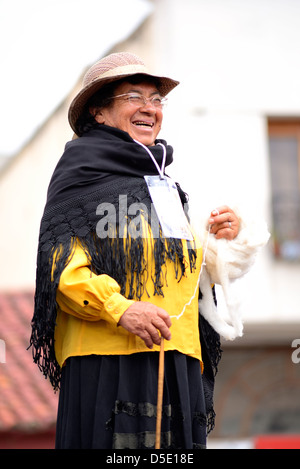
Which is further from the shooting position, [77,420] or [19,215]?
[19,215]

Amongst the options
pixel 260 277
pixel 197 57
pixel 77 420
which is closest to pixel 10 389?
pixel 260 277

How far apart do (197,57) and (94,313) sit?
28.1ft

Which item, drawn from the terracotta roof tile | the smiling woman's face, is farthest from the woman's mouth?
the terracotta roof tile

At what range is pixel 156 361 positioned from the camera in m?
3.03

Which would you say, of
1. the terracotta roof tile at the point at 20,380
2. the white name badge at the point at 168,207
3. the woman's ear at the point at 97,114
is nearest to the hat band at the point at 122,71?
the woman's ear at the point at 97,114

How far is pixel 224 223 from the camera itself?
3.33 metres

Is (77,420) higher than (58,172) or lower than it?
lower

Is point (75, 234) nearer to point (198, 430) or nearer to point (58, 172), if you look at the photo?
point (58, 172)

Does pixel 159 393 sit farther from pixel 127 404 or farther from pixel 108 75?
pixel 108 75

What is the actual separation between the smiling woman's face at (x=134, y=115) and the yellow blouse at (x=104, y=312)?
427mm

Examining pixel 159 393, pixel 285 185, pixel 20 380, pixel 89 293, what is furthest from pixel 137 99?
pixel 285 185
